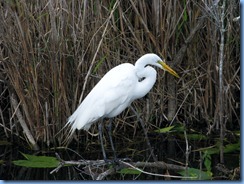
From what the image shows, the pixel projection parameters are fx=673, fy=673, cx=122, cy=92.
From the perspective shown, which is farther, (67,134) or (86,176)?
(67,134)

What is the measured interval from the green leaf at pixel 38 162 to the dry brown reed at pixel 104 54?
0.15 metres

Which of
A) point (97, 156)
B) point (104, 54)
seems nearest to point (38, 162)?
point (97, 156)

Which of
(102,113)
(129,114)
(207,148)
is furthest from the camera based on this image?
(129,114)

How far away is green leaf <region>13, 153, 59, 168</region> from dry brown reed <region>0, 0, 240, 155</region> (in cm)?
15

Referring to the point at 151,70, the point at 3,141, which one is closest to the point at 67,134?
the point at 3,141

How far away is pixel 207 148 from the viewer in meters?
2.47

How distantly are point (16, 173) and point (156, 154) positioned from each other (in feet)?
1.76

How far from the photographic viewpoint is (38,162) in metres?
2.38

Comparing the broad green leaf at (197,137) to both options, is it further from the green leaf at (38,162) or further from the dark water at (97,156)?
the green leaf at (38,162)

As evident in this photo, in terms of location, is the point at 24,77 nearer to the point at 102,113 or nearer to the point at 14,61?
the point at 14,61

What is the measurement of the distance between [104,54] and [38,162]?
19.3 inches

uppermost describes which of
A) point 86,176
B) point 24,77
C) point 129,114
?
point 24,77

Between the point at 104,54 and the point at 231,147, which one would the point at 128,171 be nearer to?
the point at 231,147

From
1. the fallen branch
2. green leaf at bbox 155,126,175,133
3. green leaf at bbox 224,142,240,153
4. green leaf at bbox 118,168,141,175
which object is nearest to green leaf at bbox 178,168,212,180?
the fallen branch
